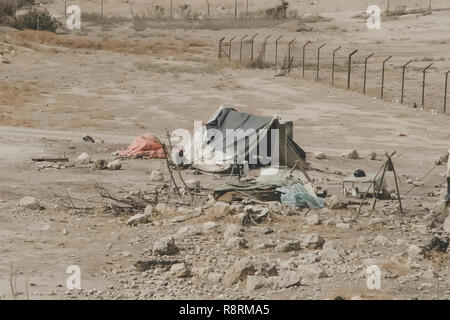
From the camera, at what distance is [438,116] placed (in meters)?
29.5

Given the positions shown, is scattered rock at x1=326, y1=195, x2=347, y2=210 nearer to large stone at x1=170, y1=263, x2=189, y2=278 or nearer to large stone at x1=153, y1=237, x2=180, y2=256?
large stone at x1=153, y1=237, x2=180, y2=256

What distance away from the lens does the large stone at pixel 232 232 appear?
14656mm

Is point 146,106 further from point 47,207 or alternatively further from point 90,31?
point 90,31

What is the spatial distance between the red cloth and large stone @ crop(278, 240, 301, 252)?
8.49 m

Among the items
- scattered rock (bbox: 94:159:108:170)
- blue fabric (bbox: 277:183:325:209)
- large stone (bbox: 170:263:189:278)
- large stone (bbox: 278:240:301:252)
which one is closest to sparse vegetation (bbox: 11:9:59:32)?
scattered rock (bbox: 94:159:108:170)

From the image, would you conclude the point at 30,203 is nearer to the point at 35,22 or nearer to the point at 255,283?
the point at 255,283

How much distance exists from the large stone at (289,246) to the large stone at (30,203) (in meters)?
4.96

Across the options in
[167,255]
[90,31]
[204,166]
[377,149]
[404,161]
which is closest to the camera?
[167,255]

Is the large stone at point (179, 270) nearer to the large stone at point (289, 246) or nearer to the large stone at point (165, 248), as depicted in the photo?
the large stone at point (165, 248)

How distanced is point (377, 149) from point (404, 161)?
1.81 m

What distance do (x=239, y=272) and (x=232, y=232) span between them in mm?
2353

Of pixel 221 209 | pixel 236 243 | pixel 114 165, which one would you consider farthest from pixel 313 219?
pixel 114 165

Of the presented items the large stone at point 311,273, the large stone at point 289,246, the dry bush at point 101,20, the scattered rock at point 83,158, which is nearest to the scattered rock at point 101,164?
the scattered rock at point 83,158
